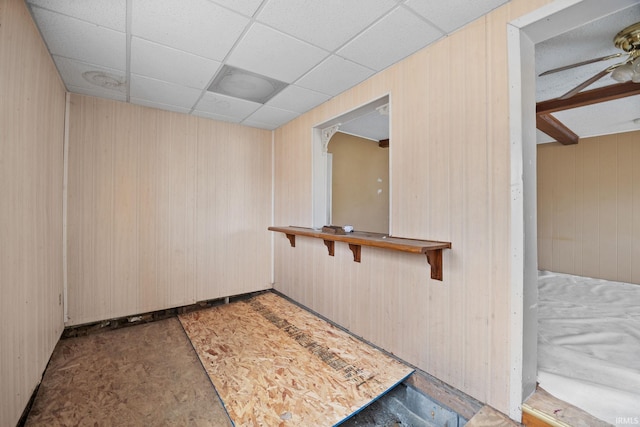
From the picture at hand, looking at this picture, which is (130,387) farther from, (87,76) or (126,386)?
(87,76)

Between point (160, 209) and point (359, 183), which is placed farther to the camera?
point (359, 183)

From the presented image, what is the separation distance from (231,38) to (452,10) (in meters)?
1.45

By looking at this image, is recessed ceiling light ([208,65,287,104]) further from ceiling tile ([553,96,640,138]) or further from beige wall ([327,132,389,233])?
ceiling tile ([553,96,640,138])

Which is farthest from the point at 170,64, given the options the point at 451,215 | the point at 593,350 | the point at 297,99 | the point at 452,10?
the point at 593,350

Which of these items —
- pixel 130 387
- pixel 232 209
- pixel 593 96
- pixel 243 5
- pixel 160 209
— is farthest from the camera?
pixel 232 209

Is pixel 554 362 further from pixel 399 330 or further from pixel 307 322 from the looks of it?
pixel 307 322

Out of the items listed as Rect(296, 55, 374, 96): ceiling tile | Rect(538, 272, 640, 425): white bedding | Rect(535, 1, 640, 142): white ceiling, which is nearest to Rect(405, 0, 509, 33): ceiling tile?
Rect(535, 1, 640, 142): white ceiling

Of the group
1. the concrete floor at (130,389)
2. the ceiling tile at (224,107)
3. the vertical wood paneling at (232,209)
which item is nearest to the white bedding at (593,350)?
the concrete floor at (130,389)

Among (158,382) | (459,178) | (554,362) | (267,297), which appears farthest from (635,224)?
(158,382)

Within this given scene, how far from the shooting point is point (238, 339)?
253 cm

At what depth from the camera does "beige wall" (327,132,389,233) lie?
439cm

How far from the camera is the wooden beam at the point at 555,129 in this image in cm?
338

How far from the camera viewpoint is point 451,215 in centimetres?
179

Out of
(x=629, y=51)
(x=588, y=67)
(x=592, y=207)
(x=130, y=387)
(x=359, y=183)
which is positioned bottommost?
(x=130, y=387)
